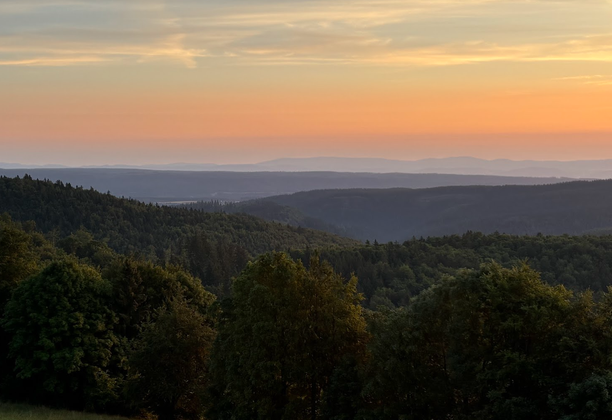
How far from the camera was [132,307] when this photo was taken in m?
59.8

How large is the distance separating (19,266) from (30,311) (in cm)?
1050

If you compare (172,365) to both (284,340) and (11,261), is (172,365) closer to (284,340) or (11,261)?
(284,340)

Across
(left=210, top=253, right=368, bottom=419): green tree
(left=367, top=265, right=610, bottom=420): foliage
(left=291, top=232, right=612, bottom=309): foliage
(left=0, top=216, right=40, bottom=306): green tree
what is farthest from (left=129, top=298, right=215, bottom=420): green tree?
(left=291, top=232, right=612, bottom=309): foliage

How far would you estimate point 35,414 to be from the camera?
45594 mm

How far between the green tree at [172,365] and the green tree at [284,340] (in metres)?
6.60

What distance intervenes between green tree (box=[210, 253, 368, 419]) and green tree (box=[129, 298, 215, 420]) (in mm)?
6603

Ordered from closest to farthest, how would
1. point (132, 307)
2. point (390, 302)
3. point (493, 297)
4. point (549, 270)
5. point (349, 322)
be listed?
point (493, 297)
point (349, 322)
point (132, 307)
point (390, 302)
point (549, 270)

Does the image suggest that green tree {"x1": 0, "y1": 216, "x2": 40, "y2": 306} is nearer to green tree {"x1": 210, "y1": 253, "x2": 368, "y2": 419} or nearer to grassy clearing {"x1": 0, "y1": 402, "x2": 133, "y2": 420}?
grassy clearing {"x1": 0, "y1": 402, "x2": 133, "y2": 420}

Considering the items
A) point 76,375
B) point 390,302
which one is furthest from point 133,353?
point 390,302

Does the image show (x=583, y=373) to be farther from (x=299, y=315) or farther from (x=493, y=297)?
(x=299, y=315)

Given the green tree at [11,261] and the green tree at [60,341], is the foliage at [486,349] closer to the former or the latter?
the green tree at [60,341]

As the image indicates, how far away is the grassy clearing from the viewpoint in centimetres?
4306

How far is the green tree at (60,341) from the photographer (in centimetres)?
5253

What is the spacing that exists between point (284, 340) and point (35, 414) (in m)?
18.6
